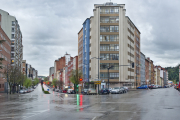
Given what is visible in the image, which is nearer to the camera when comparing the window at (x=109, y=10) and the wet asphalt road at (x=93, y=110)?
the wet asphalt road at (x=93, y=110)

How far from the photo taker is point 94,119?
47.6 ft

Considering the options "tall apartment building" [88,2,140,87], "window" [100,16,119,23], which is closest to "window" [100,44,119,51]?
"tall apartment building" [88,2,140,87]

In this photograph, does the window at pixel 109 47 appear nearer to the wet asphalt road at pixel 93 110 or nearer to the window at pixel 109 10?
the window at pixel 109 10

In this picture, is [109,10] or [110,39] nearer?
[110,39]

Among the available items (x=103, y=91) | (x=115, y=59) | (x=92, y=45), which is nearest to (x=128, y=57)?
(x=115, y=59)

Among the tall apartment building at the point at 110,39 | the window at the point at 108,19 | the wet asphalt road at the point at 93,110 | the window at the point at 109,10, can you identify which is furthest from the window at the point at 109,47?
the wet asphalt road at the point at 93,110

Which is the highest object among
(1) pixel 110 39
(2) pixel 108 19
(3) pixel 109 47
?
(2) pixel 108 19

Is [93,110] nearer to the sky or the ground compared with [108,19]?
nearer to the ground

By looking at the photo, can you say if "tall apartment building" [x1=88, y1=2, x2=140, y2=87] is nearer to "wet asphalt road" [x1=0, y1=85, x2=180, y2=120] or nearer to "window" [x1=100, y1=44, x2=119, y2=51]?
"window" [x1=100, y1=44, x2=119, y2=51]

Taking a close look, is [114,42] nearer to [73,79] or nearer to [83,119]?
[73,79]

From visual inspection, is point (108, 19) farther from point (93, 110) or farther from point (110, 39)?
point (93, 110)

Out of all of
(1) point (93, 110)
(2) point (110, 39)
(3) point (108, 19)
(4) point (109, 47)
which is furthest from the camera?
(3) point (108, 19)

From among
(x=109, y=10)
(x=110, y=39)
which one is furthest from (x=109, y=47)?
(x=109, y=10)

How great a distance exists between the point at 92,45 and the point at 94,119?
73.9 m
